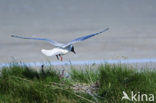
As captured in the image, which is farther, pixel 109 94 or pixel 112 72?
pixel 112 72

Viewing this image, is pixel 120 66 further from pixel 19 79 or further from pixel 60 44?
pixel 19 79

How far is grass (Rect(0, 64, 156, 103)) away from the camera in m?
7.83

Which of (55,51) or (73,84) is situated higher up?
(55,51)

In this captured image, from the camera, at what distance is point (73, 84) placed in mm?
8961

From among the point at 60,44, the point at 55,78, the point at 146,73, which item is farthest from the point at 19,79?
the point at 146,73

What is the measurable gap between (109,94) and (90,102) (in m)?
0.40

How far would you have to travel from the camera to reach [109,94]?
794 centimetres

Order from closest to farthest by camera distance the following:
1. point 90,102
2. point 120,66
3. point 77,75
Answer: point 90,102, point 120,66, point 77,75

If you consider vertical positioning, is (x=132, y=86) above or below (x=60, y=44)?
below

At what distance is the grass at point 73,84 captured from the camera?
783 centimetres

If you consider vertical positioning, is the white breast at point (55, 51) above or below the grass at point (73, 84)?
above

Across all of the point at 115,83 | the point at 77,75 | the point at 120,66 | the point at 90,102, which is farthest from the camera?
the point at 77,75

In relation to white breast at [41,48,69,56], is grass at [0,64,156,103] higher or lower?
lower

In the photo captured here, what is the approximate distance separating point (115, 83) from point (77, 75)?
1.72 metres
